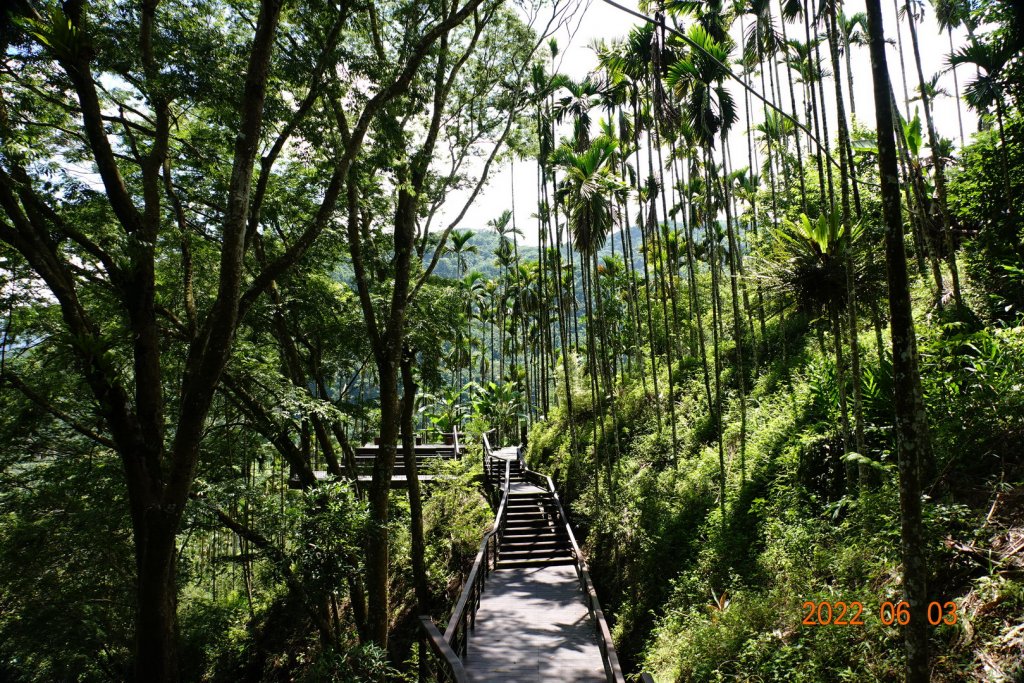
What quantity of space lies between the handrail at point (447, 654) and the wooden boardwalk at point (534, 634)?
930 mm

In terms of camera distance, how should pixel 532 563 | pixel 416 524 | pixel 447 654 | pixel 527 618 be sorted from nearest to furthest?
1. pixel 447 654
2. pixel 527 618
3. pixel 416 524
4. pixel 532 563

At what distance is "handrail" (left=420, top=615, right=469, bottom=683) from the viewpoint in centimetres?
513

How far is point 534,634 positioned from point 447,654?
2.79m

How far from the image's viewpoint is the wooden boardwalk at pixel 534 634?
674 centimetres

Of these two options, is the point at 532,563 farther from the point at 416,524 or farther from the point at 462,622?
the point at 462,622

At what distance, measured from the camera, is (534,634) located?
7.86m

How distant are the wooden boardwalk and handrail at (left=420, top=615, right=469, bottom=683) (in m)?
0.93

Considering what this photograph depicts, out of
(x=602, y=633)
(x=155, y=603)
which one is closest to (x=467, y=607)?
(x=602, y=633)

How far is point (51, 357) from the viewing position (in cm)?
857

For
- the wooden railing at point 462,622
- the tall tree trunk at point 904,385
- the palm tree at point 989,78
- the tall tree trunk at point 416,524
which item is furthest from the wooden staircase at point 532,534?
the palm tree at point 989,78

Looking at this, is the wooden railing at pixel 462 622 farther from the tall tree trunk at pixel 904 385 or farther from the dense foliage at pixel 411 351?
the tall tree trunk at pixel 904 385

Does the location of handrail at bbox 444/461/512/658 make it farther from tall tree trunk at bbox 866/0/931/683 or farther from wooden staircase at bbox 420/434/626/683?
tall tree trunk at bbox 866/0/931/683

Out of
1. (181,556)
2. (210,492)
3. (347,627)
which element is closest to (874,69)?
(210,492)

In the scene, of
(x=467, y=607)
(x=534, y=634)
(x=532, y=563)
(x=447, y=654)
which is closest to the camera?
(x=447, y=654)
